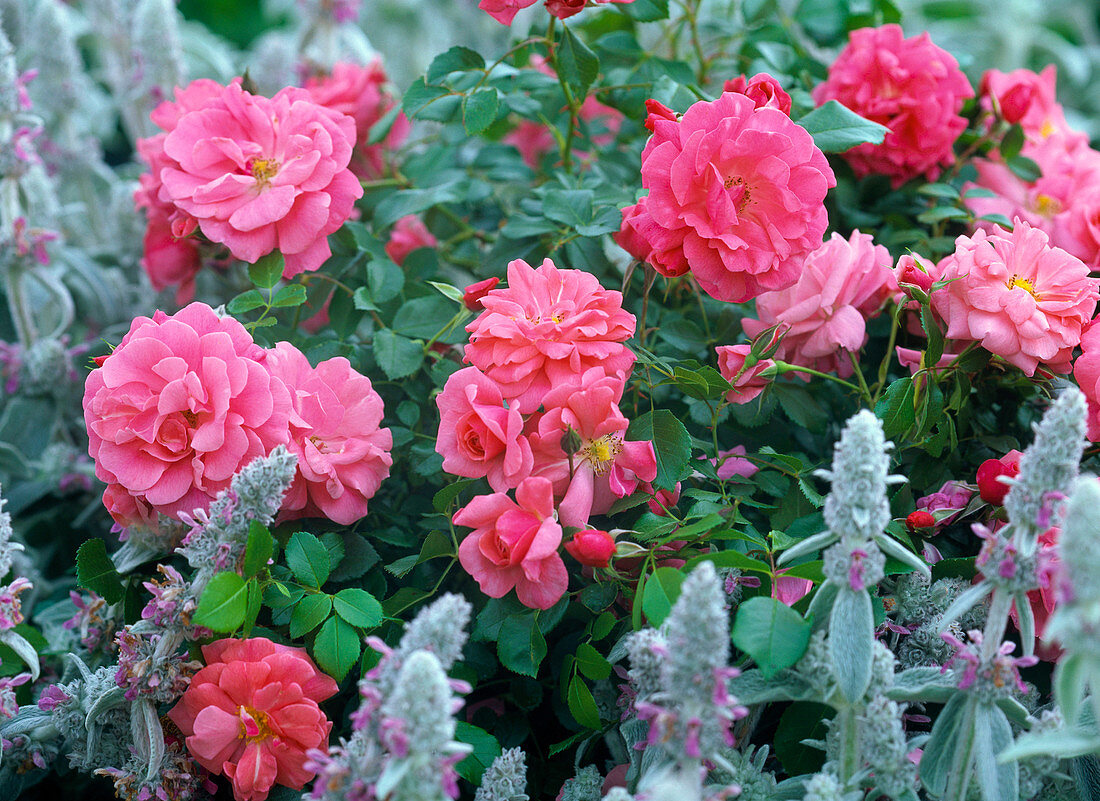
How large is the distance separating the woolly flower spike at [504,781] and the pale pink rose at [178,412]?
0.31 meters

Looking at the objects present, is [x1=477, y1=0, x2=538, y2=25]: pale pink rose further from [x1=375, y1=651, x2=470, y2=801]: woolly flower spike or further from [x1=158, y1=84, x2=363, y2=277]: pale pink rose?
[x1=375, y1=651, x2=470, y2=801]: woolly flower spike

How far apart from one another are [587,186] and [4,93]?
2.33ft

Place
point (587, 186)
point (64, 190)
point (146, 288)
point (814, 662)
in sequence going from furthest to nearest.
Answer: point (64, 190) → point (146, 288) → point (587, 186) → point (814, 662)

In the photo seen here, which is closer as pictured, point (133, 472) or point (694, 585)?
point (694, 585)

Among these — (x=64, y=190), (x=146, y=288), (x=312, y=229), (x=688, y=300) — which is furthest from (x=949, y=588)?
(x=64, y=190)

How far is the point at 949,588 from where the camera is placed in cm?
74

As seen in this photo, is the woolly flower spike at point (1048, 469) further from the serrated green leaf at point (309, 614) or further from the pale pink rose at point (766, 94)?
the serrated green leaf at point (309, 614)

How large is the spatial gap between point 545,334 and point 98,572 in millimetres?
471

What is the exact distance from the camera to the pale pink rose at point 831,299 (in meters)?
0.79

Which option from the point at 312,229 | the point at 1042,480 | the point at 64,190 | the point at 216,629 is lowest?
the point at 64,190

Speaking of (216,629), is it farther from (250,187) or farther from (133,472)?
(250,187)

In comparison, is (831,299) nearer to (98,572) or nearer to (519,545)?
(519,545)

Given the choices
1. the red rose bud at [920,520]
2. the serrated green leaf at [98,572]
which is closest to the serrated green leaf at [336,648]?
the serrated green leaf at [98,572]

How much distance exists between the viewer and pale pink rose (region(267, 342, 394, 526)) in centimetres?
74
